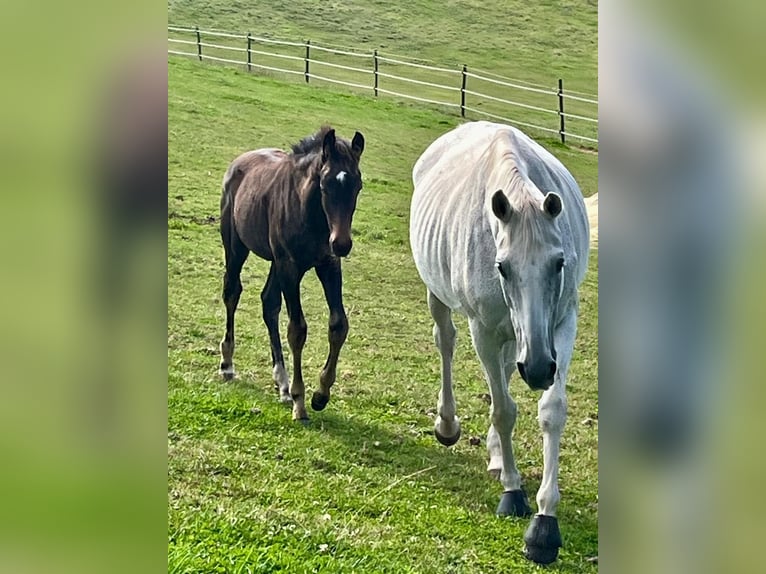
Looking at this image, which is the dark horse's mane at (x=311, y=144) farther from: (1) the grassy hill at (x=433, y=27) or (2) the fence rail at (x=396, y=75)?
(1) the grassy hill at (x=433, y=27)

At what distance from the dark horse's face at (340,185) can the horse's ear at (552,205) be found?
3.22 ft

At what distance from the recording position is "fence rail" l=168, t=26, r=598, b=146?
12.3 feet

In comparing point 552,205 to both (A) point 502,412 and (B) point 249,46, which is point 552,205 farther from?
(B) point 249,46

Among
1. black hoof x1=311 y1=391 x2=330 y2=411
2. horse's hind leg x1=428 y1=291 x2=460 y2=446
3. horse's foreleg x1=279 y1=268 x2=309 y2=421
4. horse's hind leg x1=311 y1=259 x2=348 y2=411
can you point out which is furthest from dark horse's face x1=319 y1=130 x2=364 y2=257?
black hoof x1=311 y1=391 x2=330 y2=411

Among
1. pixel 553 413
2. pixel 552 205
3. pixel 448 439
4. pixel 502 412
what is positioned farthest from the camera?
pixel 448 439

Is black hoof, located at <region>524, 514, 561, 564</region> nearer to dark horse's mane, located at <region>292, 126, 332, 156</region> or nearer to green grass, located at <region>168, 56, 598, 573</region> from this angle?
green grass, located at <region>168, 56, 598, 573</region>

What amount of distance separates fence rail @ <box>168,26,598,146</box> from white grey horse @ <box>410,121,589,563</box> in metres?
0.16

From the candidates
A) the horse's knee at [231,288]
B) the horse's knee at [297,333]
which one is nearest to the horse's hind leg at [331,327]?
the horse's knee at [297,333]

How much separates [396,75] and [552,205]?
1325 mm

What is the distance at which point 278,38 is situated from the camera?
3838 mm

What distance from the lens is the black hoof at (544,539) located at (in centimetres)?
325
